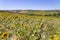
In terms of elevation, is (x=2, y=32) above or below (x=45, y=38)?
above

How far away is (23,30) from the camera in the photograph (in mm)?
7766

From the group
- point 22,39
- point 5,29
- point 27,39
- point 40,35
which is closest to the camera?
point 5,29

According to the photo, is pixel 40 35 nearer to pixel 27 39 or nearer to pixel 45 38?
pixel 45 38

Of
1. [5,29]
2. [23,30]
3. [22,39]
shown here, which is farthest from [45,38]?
[5,29]

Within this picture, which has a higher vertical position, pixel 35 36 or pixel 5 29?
pixel 5 29

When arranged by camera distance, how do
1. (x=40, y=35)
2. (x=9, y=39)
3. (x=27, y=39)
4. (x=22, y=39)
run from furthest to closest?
1. (x=40, y=35)
2. (x=27, y=39)
3. (x=22, y=39)
4. (x=9, y=39)

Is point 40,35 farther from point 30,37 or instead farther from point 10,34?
point 10,34

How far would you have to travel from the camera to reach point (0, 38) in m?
5.68

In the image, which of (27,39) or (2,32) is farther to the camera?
(27,39)

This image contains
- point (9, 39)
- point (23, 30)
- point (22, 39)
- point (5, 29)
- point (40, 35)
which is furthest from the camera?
point (40, 35)

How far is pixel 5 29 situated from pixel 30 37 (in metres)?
1.56

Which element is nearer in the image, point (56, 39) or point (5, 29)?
point (5, 29)

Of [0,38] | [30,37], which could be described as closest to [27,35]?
[30,37]

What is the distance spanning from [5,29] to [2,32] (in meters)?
0.18
